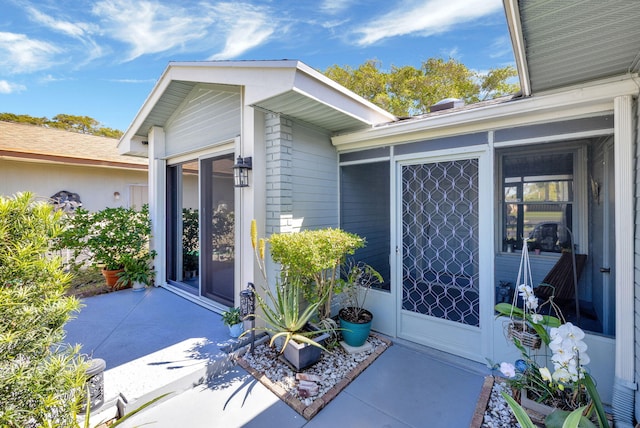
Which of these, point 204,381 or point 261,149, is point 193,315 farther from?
point 261,149

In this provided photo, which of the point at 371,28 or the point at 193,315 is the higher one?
the point at 371,28

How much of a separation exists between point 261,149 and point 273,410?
9.77 ft

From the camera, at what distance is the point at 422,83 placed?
1406cm

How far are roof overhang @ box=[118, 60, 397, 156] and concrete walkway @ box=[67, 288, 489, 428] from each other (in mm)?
3079

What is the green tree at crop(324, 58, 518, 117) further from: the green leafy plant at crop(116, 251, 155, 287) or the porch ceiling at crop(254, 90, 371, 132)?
the green leafy plant at crop(116, 251, 155, 287)

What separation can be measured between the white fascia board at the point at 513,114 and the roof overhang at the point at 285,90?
433 millimetres

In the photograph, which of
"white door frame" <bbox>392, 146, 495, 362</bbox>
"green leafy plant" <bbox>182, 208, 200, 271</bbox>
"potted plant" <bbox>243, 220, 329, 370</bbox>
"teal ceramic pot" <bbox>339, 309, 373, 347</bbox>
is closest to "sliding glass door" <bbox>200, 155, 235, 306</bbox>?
"potted plant" <bbox>243, 220, 329, 370</bbox>

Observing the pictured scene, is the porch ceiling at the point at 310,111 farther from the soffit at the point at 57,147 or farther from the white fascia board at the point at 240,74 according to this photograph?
the soffit at the point at 57,147

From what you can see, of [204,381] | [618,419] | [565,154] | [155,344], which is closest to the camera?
[618,419]

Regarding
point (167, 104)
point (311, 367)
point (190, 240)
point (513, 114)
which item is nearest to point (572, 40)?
point (513, 114)

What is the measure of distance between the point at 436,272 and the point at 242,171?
3.04m

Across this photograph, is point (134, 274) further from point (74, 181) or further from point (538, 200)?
point (538, 200)

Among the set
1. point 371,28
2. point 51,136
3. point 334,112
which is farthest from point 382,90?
point 51,136

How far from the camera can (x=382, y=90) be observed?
582 inches
